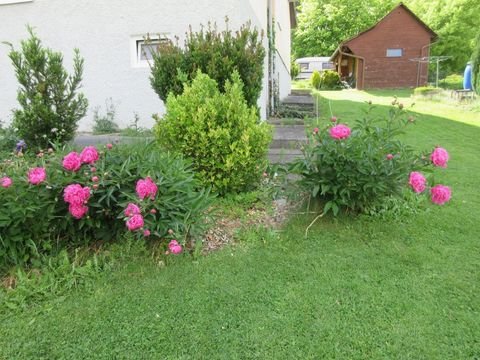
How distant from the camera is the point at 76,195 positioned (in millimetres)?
2264

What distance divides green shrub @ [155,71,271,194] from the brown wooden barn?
71.9ft

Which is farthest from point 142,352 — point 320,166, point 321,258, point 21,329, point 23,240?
point 320,166

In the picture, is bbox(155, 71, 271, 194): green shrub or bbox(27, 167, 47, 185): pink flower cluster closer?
bbox(27, 167, 47, 185): pink flower cluster

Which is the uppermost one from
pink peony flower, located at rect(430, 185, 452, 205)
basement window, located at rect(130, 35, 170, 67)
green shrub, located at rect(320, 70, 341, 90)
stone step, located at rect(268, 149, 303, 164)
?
green shrub, located at rect(320, 70, 341, 90)

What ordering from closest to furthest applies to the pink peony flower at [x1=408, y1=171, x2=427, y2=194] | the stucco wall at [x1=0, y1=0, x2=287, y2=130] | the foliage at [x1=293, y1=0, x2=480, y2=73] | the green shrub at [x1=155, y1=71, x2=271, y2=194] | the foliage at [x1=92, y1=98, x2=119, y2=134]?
the pink peony flower at [x1=408, y1=171, x2=427, y2=194] → the green shrub at [x1=155, y1=71, x2=271, y2=194] → the stucco wall at [x1=0, y1=0, x2=287, y2=130] → the foliage at [x1=92, y1=98, x2=119, y2=134] → the foliage at [x1=293, y1=0, x2=480, y2=73]

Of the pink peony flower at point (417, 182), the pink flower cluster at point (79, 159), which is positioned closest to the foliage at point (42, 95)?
the pink flower cluster at point (79, 159)

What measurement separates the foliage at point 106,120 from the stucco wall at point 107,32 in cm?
10

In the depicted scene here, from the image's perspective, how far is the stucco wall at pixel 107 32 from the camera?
604 centimetres

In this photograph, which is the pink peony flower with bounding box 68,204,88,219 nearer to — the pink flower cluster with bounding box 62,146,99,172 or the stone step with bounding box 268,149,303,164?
the pink flower cluster with bounding box 62,146,99,172

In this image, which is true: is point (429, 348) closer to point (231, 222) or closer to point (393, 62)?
point (231, 222)

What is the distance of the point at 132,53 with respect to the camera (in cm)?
635

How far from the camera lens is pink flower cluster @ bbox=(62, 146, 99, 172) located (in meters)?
2.40

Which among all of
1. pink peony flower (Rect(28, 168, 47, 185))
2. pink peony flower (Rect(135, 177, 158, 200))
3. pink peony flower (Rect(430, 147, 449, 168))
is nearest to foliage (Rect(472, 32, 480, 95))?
pink peony flower (Rect(430, 147, 449, 168))

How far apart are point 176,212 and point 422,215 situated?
2333 mm
